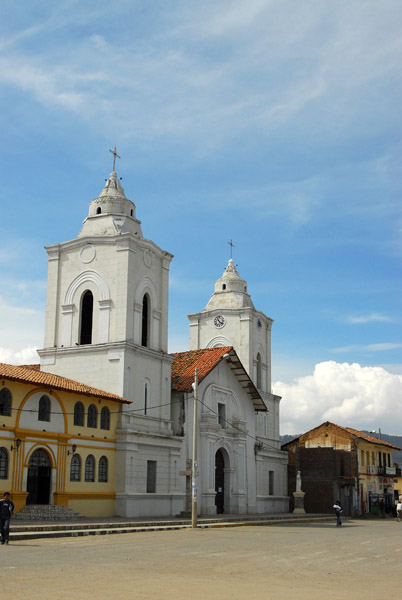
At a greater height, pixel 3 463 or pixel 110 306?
pixel 110 306

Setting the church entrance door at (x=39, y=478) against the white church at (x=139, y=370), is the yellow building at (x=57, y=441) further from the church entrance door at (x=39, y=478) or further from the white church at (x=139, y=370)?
the white church at (x=139, y=370)

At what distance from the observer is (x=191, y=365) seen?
1711 inches

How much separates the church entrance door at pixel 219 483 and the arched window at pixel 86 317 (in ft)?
37.5

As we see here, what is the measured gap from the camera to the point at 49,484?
3039 centimetres

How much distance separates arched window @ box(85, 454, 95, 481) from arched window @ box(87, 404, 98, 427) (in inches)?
55.4

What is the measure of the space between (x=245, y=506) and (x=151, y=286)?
15495 mm

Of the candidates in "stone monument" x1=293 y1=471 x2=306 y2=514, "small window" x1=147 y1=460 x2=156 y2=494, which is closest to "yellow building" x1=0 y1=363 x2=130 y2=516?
"small window" x1=147 y1=460 x2=156 y2=494

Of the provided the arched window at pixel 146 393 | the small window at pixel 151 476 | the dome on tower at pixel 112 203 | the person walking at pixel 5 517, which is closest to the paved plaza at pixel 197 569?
the person walking at pixel 5 517

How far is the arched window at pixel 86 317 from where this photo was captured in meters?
38.0

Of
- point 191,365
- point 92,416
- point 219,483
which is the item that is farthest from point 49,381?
point 219,483

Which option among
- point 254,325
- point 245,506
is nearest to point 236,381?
point 245,506

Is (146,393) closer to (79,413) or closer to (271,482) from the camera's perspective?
(79,413)

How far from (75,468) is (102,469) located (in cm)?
202

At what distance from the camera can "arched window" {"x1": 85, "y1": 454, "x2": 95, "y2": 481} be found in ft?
106
